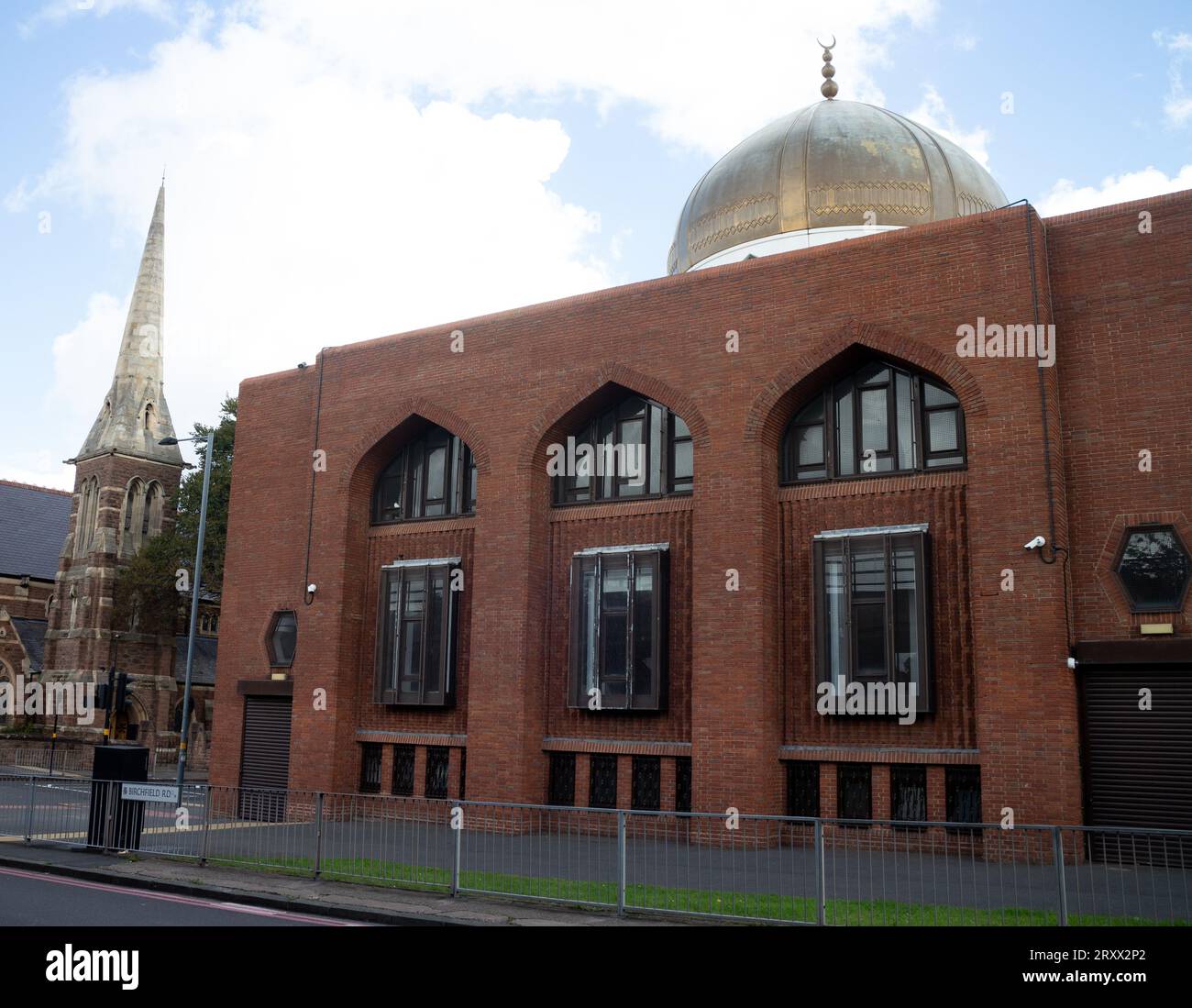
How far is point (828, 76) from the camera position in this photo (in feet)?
94.7

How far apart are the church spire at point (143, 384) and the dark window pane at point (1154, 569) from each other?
164 feet

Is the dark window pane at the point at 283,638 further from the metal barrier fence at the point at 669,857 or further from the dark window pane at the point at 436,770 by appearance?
the metal barrier fence at the point at 669,857

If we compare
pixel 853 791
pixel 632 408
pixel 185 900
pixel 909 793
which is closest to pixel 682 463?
pixel 632 408

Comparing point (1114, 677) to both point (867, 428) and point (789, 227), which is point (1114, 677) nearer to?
point (867, 428)

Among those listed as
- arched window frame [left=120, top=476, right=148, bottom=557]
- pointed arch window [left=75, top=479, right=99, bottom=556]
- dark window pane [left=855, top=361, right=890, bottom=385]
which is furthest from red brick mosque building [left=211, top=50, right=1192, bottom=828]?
pointed arch window [left=75, top=479, right=99, bottom=556]

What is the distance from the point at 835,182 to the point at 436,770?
15422 millimetres

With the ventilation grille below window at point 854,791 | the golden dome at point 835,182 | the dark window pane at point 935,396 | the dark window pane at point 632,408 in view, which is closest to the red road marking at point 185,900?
the ventilation grille below window at point 854,791

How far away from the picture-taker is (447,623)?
71.1 feet

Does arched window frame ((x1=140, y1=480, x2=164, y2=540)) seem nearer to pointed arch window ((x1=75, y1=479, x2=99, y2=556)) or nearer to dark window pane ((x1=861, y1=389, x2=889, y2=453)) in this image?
pointed arch window ((x1=75, y1=479, x2=99, y2=556))

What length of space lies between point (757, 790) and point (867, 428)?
251 inches

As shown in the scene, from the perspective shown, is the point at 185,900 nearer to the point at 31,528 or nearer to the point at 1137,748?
the point at 1137,748

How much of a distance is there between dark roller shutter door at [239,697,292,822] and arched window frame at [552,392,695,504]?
26.8 feet

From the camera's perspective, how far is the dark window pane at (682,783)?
19.0 m
